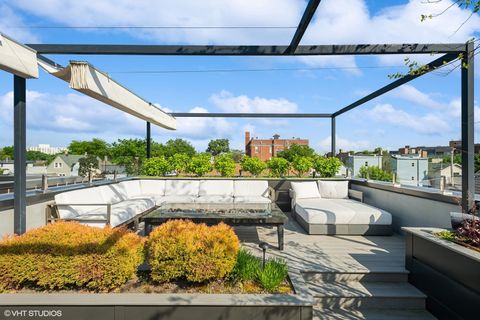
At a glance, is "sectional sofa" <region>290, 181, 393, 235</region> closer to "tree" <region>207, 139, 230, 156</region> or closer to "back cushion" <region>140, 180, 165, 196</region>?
"back cushion" <region>140, 180, 165, 196</region>

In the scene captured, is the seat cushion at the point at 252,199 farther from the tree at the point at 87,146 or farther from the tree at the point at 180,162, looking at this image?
the tree at the point at 87,146

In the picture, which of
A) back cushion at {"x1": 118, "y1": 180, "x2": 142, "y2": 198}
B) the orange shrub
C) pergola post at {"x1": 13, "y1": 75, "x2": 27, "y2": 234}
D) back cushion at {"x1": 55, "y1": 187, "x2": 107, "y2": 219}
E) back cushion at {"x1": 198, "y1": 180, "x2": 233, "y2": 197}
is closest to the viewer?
the orange shrub

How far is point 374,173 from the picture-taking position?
25.7 feet

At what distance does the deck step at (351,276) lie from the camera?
353 cm

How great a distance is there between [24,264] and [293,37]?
372 centimetres

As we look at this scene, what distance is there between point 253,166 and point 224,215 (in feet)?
13.1

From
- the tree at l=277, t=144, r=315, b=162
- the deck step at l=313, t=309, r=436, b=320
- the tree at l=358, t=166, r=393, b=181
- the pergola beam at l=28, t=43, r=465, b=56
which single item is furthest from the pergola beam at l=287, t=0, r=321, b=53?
the tree at l=277, t=144, r=315, b=162

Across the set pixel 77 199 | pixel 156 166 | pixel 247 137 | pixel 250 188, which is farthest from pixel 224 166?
pixel 247 137

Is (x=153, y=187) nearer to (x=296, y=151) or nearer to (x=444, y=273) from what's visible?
(x=444, y=273)

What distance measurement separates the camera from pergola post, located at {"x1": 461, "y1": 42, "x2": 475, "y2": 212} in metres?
3.79

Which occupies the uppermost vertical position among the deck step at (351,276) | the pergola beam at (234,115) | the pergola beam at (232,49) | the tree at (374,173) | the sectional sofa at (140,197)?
the pergola beam at (232,49)

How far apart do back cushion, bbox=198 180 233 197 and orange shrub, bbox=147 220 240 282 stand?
4.80m

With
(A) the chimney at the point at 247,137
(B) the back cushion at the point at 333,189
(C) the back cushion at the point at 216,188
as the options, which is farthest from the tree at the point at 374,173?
(A) the chimney at the point at 247,137

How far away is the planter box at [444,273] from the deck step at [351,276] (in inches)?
8.2
